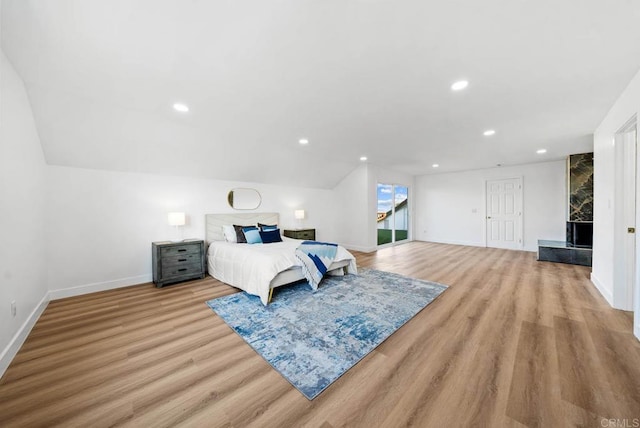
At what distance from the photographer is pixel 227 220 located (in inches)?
191

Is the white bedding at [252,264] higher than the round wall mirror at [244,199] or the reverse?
the reverse

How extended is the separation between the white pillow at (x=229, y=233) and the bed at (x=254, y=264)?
0.41 feet

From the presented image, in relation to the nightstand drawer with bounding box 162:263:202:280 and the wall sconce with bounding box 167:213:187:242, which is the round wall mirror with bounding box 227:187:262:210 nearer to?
the wall sconce with bounding box 167:213:187:242

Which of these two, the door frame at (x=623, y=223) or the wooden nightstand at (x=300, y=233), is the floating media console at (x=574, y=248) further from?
the wooden nightstand at (x=300, y=233)

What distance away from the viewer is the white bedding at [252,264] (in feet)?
10.0

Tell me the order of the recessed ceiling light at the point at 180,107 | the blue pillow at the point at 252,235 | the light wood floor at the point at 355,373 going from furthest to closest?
1. the blue pillow at the point at 252,235
2. the recessed ceiling light at the point at 180,107
3. the light wood floor at the point at 355,373

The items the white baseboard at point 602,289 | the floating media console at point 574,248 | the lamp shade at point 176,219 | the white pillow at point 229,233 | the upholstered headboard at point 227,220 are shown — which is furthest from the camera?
the floating media console at point 574,248

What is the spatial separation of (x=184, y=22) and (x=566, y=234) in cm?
817

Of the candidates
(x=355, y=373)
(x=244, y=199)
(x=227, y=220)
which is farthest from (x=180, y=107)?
(x=355, y=373)

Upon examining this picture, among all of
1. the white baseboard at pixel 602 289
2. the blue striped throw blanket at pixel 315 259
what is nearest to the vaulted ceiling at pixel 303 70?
the blue striped throw blanket at pixel 315 259

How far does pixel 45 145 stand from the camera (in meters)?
3.02

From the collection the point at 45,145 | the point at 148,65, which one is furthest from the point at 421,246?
the point at 45,145

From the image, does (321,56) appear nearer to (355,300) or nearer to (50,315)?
(355,300)

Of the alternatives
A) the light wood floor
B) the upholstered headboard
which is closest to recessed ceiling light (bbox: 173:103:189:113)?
the upholstered headboard
